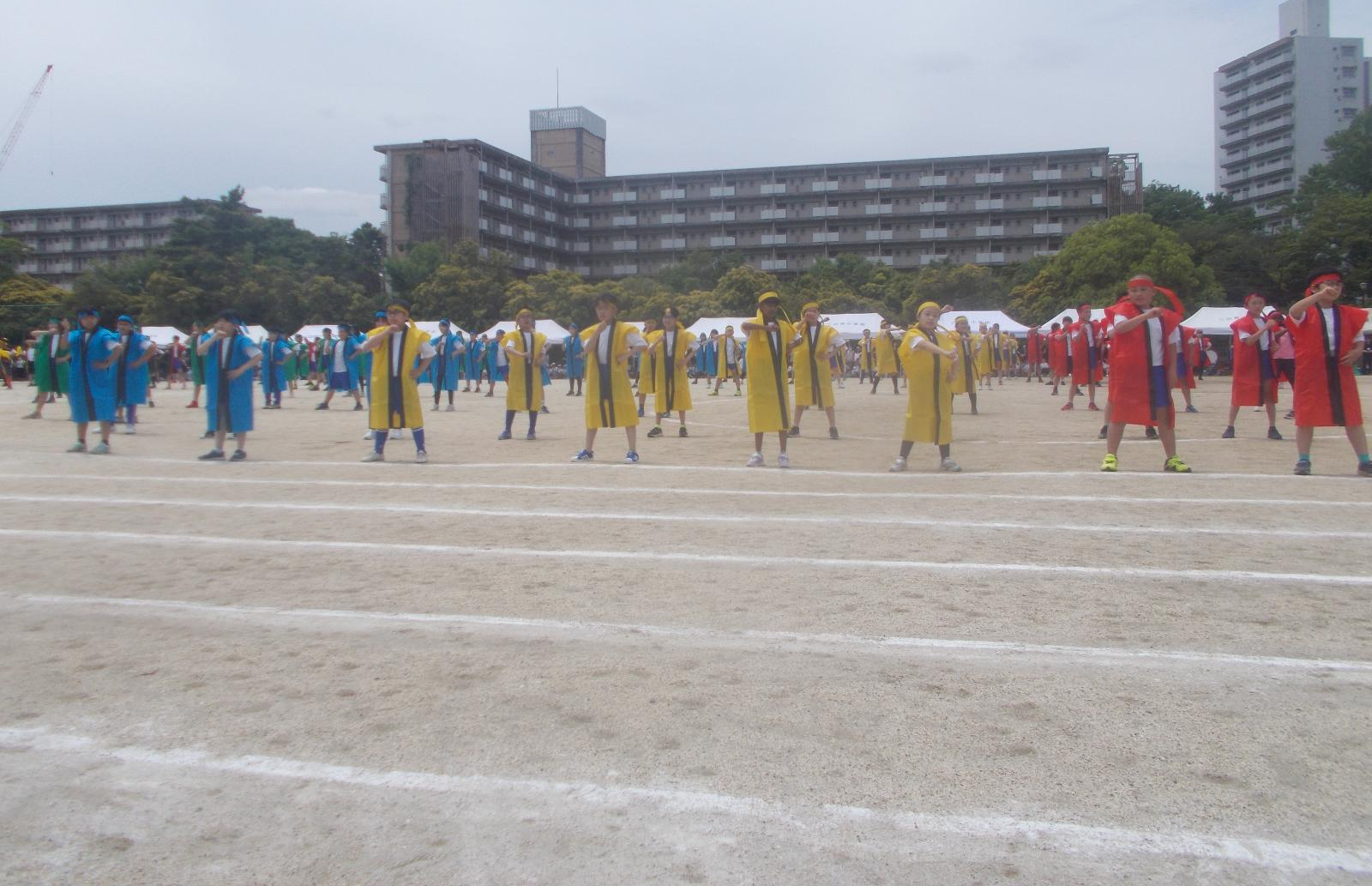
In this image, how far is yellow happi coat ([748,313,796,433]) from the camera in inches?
431

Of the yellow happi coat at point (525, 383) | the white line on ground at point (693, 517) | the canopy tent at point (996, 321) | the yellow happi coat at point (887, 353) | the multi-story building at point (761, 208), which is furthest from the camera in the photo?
the multi-story building at point (761, 208)

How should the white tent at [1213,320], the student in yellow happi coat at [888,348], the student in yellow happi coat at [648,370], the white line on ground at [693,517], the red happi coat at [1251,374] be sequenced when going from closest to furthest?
the white line on ground at [693,517]
the red happi coat at [1251,374]
the student in yellow happi coat at [648,370]
the student in yellow happi coat at [888,348]
the white tent at [1213,320]

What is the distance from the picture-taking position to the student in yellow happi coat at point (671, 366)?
49.2ft

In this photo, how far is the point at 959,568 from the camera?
5820 mm

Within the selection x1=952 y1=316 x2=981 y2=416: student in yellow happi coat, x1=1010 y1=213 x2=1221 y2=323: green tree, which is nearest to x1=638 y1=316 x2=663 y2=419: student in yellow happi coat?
x1=952 y1=316 x2=981 y2=416: student in yellow happi coat

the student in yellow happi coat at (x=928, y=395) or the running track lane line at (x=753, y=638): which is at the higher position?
the student in yellow happi coat at (x=928, y=395)

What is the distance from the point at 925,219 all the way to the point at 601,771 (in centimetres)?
9908

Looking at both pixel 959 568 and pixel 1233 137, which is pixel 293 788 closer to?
pixel 959 568

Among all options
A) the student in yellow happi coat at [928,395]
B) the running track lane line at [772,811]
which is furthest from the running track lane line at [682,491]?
the running track lane line at [772,811]

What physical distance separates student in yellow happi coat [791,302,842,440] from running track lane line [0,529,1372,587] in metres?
7.88

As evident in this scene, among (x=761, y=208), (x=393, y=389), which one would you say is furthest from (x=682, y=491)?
(x=761, y=208)

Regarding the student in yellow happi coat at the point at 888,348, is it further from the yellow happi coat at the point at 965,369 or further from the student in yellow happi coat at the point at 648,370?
the student in yellow happi coat at the point at 648,370

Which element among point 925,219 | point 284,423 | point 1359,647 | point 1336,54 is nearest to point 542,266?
point 925,219

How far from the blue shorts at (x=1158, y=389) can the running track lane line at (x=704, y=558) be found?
4.30 meters
